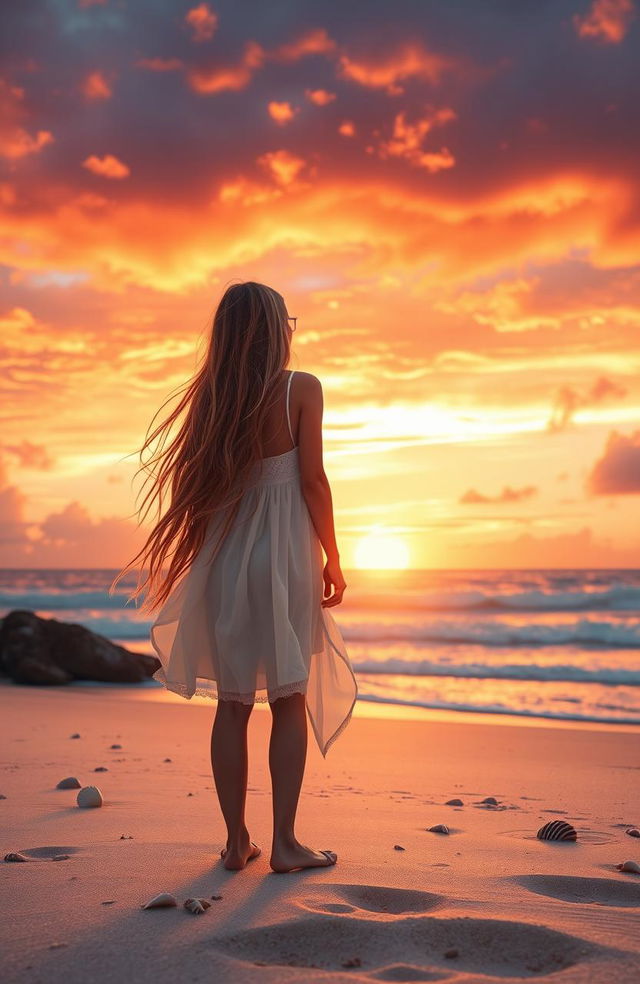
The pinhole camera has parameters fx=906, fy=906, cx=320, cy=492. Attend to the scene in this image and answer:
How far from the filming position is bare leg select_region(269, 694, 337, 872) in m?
3.32

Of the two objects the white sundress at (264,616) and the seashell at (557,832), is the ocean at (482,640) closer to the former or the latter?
the seashell at (557,832)

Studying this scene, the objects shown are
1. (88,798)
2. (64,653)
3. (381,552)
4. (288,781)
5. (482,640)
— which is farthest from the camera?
(381,552)

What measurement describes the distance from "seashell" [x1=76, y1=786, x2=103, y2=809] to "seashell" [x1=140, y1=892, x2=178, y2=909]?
1.57 metres

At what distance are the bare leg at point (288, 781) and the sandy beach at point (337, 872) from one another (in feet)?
0.24

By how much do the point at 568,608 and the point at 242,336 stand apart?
2988cm

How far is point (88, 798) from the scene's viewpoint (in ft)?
14.1

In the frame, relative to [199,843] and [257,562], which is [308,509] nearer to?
[257,562]

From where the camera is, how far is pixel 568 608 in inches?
1251

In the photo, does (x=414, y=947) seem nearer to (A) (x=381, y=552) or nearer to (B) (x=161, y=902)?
(B) (x=161, y=902)

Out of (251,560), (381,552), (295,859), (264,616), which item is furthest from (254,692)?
(381,552)

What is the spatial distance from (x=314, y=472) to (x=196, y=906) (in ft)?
5.32

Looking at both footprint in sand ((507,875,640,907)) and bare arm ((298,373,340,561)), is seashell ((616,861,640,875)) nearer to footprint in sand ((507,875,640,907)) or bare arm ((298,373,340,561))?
footprint in sand ((507,875,640,907))

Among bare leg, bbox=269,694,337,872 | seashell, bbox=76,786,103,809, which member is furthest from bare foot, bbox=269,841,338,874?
seashell, bbox=76,786,103,809

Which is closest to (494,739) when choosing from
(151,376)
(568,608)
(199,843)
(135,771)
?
(135,771)
